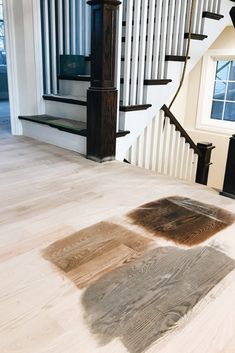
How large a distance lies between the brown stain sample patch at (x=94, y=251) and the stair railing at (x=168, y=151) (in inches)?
56.9

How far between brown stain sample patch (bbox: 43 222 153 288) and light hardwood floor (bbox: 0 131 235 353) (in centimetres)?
3

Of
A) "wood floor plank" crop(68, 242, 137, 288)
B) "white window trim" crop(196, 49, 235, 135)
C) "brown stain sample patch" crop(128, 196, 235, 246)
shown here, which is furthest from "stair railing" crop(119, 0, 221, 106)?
"white window trim" crop(196, 49, 235, 135)

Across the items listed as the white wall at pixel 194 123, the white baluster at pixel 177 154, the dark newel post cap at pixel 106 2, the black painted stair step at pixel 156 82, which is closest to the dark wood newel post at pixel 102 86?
the dark newel post cap at pixel 106 2

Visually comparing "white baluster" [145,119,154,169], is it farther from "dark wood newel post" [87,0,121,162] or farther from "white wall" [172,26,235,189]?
"white wall" [172,26,235,189]

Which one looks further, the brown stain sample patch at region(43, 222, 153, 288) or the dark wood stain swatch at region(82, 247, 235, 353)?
the brown stain sample patch at region(43, 222, 153, 288)

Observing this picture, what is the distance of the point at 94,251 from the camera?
1284mm

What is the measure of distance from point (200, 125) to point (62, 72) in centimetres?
292

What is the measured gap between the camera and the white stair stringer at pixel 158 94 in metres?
2.60

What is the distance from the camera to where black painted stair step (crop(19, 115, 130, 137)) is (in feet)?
8.38

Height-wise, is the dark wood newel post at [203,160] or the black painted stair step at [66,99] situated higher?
the black painted stair step at [66,99]

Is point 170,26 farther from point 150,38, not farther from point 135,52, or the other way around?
point 135,52

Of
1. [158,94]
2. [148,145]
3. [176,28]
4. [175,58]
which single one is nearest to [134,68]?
[158,94]

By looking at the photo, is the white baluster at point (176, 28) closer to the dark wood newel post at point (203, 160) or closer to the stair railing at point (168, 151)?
the stair railing at point (168, 151)

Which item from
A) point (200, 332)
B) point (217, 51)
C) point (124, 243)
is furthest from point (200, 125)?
point (200, 332)
